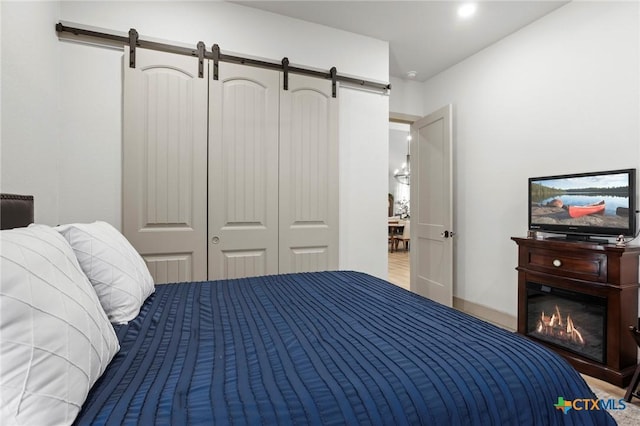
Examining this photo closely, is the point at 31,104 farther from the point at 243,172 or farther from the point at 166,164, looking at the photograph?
the point at 243,172

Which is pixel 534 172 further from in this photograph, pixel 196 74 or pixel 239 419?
pixel 239 419

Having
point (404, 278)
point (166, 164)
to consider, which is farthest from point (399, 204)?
point (166, 164)

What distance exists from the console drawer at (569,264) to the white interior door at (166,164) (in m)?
2.68

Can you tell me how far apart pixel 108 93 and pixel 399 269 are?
5504mm

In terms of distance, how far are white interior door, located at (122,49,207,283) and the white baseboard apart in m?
2.90

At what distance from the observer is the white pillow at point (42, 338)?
1.88 feet

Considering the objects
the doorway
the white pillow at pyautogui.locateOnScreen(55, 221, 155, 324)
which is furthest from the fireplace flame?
the white pillow at pyautogui.locateOnScreen(55, 221, 155, 324)

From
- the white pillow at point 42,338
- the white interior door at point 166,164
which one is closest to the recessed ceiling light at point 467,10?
the white interior door at point 166,164

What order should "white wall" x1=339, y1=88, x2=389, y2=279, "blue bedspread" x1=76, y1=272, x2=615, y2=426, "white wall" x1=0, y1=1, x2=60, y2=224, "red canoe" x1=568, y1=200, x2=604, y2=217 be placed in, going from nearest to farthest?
"blue bedspread" x1=76, y1=272, x2=615, y2=426
"white wall" x1=0, y1=1, x2=60, y2=224
"red canoe" x1=568, y1=200, x2=604, y2=217
"white wall" x1=339, y1=88, x2=389, y2=279

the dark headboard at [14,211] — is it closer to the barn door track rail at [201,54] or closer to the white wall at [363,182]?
the barn door track rail at [201,54]

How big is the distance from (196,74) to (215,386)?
2.40 metres

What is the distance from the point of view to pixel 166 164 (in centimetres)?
240

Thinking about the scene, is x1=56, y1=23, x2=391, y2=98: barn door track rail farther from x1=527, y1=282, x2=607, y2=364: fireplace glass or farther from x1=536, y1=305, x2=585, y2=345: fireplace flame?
x1=536, y1=305, x2=585, y2=345: fireplace flame

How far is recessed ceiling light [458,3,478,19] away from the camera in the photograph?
8.93 feet
